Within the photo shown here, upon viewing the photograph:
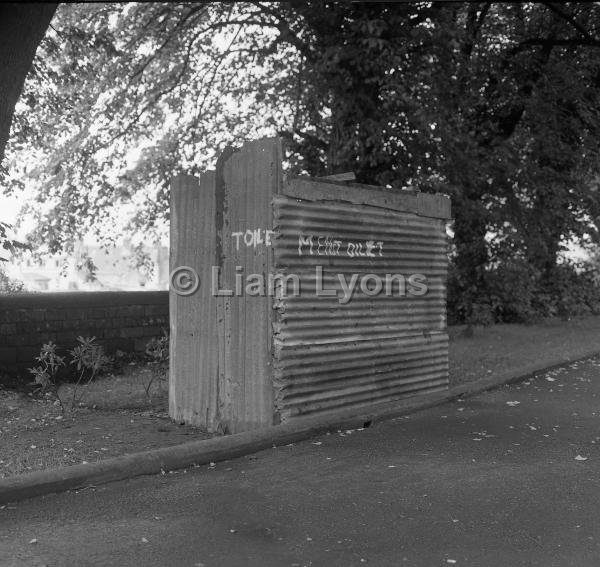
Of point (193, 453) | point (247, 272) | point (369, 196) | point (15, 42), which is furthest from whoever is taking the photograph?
point (369, 196)

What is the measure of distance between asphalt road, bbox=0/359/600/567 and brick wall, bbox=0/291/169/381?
193 inches

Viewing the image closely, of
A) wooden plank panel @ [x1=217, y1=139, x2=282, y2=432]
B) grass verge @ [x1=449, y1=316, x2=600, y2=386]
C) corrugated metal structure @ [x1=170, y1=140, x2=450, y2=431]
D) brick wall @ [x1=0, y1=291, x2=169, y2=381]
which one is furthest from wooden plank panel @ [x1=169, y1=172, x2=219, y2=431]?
grass verge @ [x1=449, y1=316, x2=600, y2=386]

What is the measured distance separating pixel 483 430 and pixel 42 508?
427 cm

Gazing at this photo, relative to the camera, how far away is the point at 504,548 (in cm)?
404

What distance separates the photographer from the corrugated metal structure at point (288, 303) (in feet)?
22.2

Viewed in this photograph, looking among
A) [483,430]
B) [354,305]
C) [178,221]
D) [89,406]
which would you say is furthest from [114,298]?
[483,430]

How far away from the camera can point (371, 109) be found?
43.3ft

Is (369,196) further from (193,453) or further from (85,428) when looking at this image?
(85,428)

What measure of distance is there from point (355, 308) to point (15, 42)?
412 centimetres

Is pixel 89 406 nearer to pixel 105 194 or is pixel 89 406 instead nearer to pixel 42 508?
pixel 42 508

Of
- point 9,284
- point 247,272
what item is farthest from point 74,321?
point 247,272

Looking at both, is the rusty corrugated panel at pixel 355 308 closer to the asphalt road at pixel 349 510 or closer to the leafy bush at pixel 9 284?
the asphalt road at pixel 349 510

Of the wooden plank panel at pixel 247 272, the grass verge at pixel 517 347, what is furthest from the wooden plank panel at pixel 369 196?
the grass verge at pixel 517 347

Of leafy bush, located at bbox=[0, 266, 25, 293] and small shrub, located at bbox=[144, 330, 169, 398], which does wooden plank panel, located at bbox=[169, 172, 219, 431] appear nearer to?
small shrub, located at bbox=[144, 330, 169, 398]
